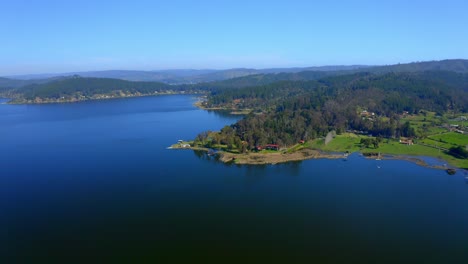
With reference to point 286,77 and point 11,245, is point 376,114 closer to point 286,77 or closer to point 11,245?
point 11,245

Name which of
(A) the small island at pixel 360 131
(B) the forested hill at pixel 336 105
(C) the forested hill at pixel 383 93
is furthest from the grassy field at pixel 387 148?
(C) the forested hill at pixel 383 93

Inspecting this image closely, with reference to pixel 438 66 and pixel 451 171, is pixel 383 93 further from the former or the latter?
pixel 438 66

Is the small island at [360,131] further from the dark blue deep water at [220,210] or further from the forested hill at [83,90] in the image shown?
the forested hill at [83,90]

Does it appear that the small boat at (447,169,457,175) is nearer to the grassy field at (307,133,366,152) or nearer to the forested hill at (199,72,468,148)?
the grassy field at (307,133,366,152)

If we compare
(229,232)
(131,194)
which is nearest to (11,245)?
(131,194)

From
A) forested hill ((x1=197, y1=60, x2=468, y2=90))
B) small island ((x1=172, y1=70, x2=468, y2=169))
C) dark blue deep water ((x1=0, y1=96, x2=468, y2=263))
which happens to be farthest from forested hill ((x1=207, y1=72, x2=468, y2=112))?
dark blue deep water ((x1=0, y1=96, x2=468, y2=263))

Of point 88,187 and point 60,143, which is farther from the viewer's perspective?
point 60,143

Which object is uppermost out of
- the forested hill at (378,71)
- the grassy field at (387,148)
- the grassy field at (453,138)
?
the forested hill at (378,71)

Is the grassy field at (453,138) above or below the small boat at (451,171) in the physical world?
above
